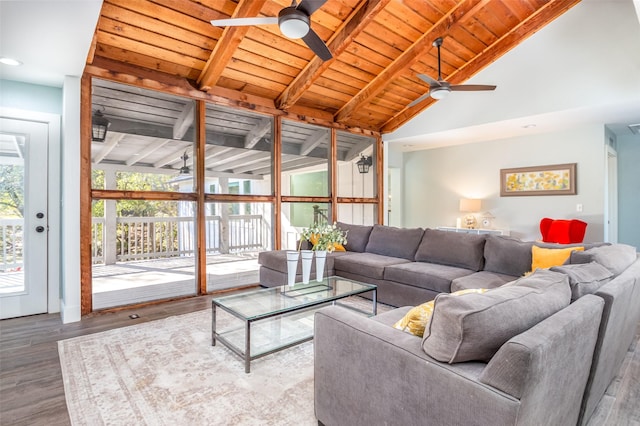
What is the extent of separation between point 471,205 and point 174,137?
531 centimetres

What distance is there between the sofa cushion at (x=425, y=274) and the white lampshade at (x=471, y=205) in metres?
3.03

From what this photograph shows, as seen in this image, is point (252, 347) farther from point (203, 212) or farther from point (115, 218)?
point (115, 218)

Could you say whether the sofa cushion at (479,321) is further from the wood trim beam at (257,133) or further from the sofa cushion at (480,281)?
the wood trim beam at (257,133)

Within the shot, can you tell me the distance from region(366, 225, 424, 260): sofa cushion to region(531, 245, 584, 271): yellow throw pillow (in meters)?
1.34

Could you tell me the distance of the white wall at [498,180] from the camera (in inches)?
212

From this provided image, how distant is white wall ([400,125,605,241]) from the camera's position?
17.6 feet

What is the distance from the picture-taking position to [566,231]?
493 cm

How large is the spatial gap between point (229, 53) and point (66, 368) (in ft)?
10.7

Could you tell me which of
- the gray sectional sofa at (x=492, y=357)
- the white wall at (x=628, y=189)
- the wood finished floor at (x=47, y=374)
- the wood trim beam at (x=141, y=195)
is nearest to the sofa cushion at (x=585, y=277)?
the gray sectional sofa at (x=492, y=357)

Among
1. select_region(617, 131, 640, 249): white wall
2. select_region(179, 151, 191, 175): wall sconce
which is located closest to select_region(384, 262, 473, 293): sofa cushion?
select_region(179, 151, 191, 175): wall sconce

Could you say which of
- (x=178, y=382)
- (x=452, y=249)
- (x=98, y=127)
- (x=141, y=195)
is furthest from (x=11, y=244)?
(x=452, y=249)

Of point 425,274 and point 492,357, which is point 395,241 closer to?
point 425,274

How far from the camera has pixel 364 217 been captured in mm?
6809

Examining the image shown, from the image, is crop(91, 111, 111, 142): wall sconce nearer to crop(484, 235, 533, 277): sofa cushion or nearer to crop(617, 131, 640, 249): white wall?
crop(484, 235, 533, 277): sofa cushion
